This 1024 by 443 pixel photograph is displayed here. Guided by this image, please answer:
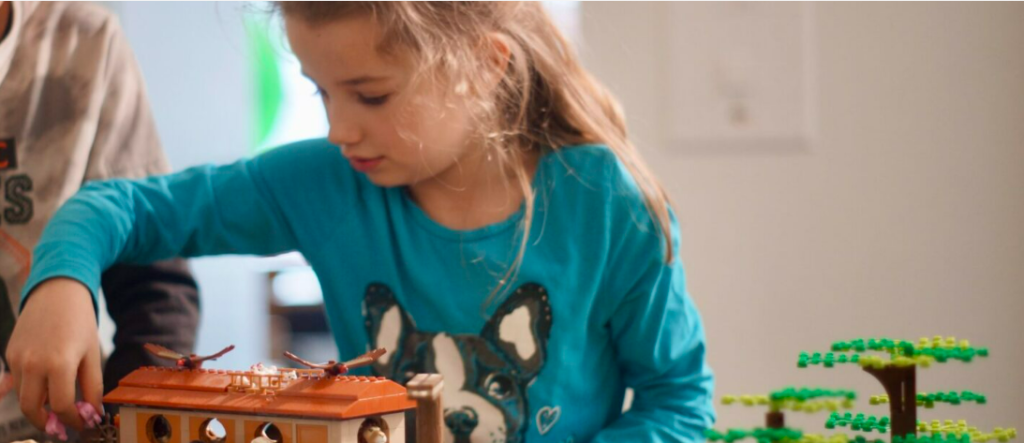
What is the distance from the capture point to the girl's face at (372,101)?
74 cm

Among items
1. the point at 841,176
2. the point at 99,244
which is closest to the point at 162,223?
the point at 99,244

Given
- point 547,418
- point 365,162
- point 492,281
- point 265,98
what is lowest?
point 547,418

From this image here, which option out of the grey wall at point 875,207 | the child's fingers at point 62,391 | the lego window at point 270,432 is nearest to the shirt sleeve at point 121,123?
the child's fingers at point 62,391

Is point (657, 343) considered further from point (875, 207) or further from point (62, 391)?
point (875, 207)

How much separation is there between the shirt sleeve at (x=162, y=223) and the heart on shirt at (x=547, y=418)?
28cm

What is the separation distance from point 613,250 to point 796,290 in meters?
0.75

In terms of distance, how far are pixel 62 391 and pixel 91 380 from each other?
3 cm

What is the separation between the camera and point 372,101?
2.48 ft

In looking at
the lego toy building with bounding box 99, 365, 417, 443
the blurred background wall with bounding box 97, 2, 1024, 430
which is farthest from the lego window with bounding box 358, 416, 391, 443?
the blurred background wall with bounding box 97, 2, 1024, 430

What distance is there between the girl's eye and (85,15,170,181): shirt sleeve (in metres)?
0.27

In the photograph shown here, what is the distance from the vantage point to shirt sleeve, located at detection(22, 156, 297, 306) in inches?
27.5

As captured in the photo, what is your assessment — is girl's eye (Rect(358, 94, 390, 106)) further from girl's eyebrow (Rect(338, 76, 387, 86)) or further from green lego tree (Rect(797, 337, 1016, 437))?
green lego tree (Rect(797, 337, 1016, 437))

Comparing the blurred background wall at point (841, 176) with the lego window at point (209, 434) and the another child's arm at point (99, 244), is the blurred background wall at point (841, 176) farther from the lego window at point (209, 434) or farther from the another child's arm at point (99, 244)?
the lego window at point (209, 434)

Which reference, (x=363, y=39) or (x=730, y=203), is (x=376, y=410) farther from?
(x=730, y=203)
